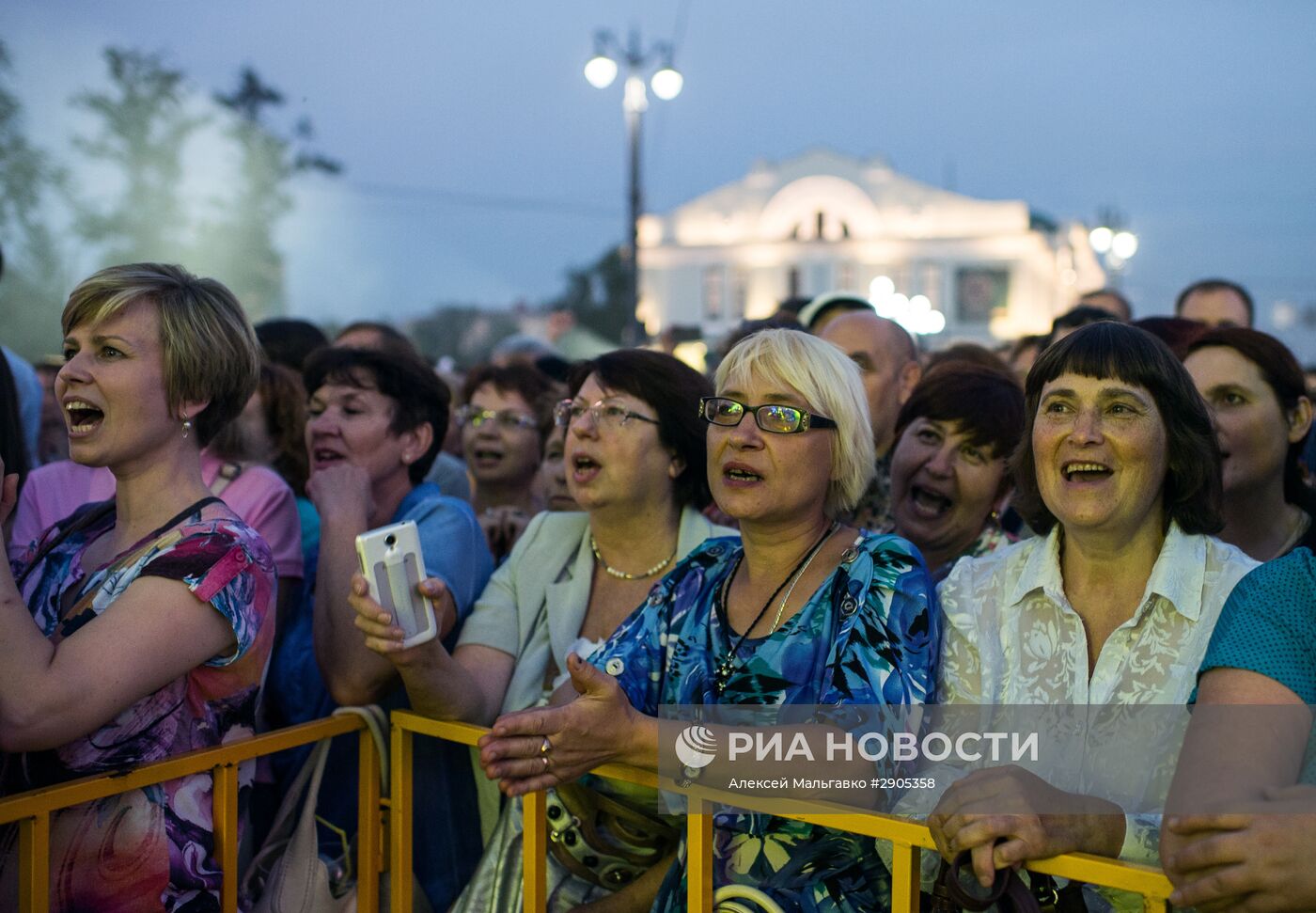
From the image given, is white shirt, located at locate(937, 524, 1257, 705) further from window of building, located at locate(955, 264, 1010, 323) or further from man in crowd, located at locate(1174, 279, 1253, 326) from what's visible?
window of building, located at locate(955, 264, 1010, 323)

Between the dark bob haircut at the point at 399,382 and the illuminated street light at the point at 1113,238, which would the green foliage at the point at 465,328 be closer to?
the illuminated street light at the point at 1113,238

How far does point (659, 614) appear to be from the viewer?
9.74ft

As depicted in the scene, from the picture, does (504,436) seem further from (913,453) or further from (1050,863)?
(1050,863)

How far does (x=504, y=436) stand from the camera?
17.0 feet

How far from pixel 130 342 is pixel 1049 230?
2306 inches

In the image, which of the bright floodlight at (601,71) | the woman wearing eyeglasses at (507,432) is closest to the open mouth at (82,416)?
the woman wearing eyeglasses at (507,432)

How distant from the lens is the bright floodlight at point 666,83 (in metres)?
17.0

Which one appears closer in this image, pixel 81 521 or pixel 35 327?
pixel 81 521

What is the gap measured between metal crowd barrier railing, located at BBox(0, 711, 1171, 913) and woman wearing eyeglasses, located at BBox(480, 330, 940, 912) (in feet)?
0.53

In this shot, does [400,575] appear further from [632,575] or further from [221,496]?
[221,496]

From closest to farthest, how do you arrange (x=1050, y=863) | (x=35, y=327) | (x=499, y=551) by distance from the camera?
(x=1050, y=863) < (x=499, y=551) < (x=35, y=327)

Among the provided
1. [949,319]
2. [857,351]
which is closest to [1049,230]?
[949,319]

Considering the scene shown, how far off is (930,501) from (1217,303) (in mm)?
3901

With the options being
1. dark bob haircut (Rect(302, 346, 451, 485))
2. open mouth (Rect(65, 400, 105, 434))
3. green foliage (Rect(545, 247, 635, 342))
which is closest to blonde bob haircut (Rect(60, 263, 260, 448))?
open mouth (Rect(65, 400, 105, 434))
